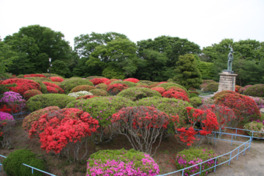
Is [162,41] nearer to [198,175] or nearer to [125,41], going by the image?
[125,41]

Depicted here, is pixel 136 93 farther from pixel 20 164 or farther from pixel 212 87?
pixel 212 87

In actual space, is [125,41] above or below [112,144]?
above

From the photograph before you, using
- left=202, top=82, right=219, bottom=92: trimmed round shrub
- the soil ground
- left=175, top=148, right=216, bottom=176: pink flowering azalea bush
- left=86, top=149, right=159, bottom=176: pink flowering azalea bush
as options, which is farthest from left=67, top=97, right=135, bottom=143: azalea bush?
left=202, top=82, right=219, bottom=92: trimmed round shrub

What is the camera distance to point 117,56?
103 ft

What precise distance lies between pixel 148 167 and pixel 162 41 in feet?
115

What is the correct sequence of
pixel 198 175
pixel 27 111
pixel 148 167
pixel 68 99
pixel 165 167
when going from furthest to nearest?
pixel 27 111 < pixel 68 99 < pixel 165 167 < pixel 198 175 < pixel 148 167

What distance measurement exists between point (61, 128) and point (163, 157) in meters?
3.74

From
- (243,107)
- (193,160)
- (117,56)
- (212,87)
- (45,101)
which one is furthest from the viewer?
(117,56)

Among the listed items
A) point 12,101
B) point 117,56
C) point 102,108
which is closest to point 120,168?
point 102,108

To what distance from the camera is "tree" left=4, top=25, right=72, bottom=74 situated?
96.0 feet

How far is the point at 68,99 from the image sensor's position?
8.90 meters

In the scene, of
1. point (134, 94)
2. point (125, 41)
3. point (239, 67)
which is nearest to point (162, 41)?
point (125, 41)

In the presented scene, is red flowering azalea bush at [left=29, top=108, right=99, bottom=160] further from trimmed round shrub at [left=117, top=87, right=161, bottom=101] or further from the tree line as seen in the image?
the tree line

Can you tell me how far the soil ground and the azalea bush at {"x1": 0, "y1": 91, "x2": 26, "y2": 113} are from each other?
1021mm
